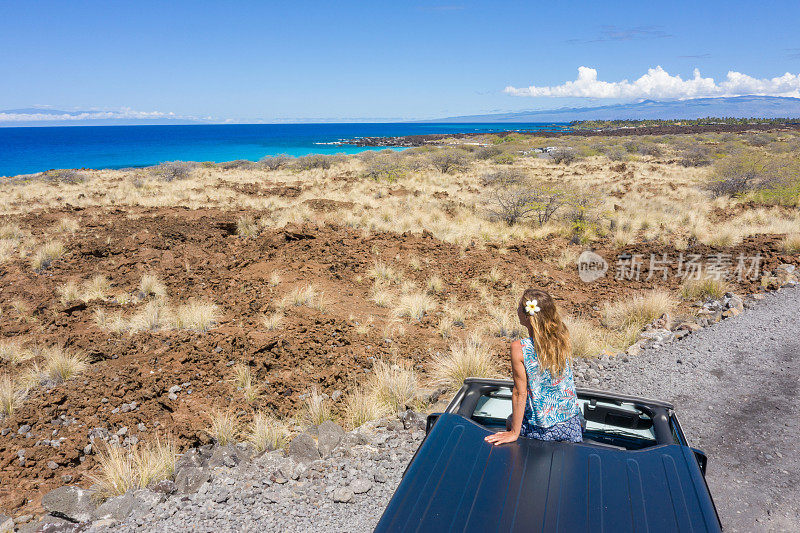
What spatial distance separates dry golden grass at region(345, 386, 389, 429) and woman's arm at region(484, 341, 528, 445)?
232 cm

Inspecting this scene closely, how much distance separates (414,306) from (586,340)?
3.00m

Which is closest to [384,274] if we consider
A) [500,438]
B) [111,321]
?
[111,321]

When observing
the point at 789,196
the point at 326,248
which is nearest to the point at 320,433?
the point at 326,248

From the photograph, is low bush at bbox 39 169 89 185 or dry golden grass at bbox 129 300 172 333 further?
low bush at bbox 39 169 89 185

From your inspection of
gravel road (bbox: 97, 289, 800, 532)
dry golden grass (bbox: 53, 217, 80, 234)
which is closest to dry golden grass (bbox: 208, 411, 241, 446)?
gravel road (bbox: 97, 289, 800, 532)

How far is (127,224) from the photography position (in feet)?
46.4

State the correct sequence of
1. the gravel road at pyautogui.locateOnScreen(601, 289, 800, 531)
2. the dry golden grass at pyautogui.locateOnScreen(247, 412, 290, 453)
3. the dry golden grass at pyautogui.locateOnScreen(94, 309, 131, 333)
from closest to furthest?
the gravel road at pyautogui.locateOnScreen(601, 289, 800, 531) → the dry golden grass at pyautogui.locateOnScreen(247, 412, 290, 453) → the dry golden grass at pyautogui.locateOnScreen(94, 309, 131, 333)

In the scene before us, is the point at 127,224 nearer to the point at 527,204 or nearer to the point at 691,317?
the point at 527,204

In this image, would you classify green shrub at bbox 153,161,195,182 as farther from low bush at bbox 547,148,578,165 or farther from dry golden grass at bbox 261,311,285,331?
low bush at bbox 547,148,578,165

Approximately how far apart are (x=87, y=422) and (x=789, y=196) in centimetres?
2301

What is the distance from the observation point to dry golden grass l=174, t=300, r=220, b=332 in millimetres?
7176

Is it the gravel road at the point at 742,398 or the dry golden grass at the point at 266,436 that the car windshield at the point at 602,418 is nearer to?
the gravel road at the point at 742,398

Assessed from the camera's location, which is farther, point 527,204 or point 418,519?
point 527,204

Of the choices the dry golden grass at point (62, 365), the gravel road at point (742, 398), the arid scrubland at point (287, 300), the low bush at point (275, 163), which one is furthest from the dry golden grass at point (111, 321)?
the low bush at point (275, 163)
